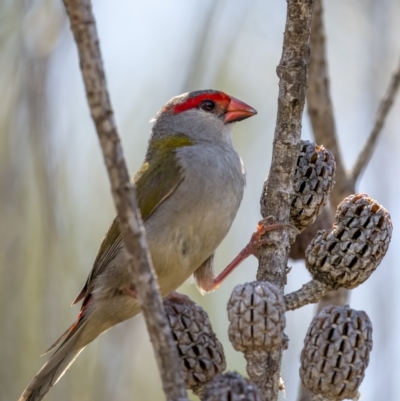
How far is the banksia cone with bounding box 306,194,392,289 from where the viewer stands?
100 inches

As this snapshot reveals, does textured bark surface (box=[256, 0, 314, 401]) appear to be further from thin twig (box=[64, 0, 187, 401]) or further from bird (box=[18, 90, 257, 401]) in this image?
bird (box=[18, 90, 257, 401])

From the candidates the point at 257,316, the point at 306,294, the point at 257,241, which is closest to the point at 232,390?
the point at 257,316

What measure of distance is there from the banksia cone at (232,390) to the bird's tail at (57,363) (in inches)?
77.6

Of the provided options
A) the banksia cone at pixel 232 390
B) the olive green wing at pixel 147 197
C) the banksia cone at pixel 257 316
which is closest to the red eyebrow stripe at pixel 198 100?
the olive green wing at pixel 147 197

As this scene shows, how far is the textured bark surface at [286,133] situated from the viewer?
257 cm

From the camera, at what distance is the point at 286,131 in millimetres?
2680

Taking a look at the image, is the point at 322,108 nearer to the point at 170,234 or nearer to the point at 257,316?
the point at 170,234

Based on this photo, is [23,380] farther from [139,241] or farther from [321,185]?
[139,241]

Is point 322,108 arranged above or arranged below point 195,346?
above

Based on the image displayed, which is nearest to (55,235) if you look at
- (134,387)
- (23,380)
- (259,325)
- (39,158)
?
(39,158)

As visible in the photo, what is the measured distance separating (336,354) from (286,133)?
891 mm

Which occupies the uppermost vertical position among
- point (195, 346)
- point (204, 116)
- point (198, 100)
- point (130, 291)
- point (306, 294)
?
point (198, 100)

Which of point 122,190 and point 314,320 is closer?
point 122,190

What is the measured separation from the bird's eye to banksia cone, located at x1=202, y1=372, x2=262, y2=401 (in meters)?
→ 3.21
